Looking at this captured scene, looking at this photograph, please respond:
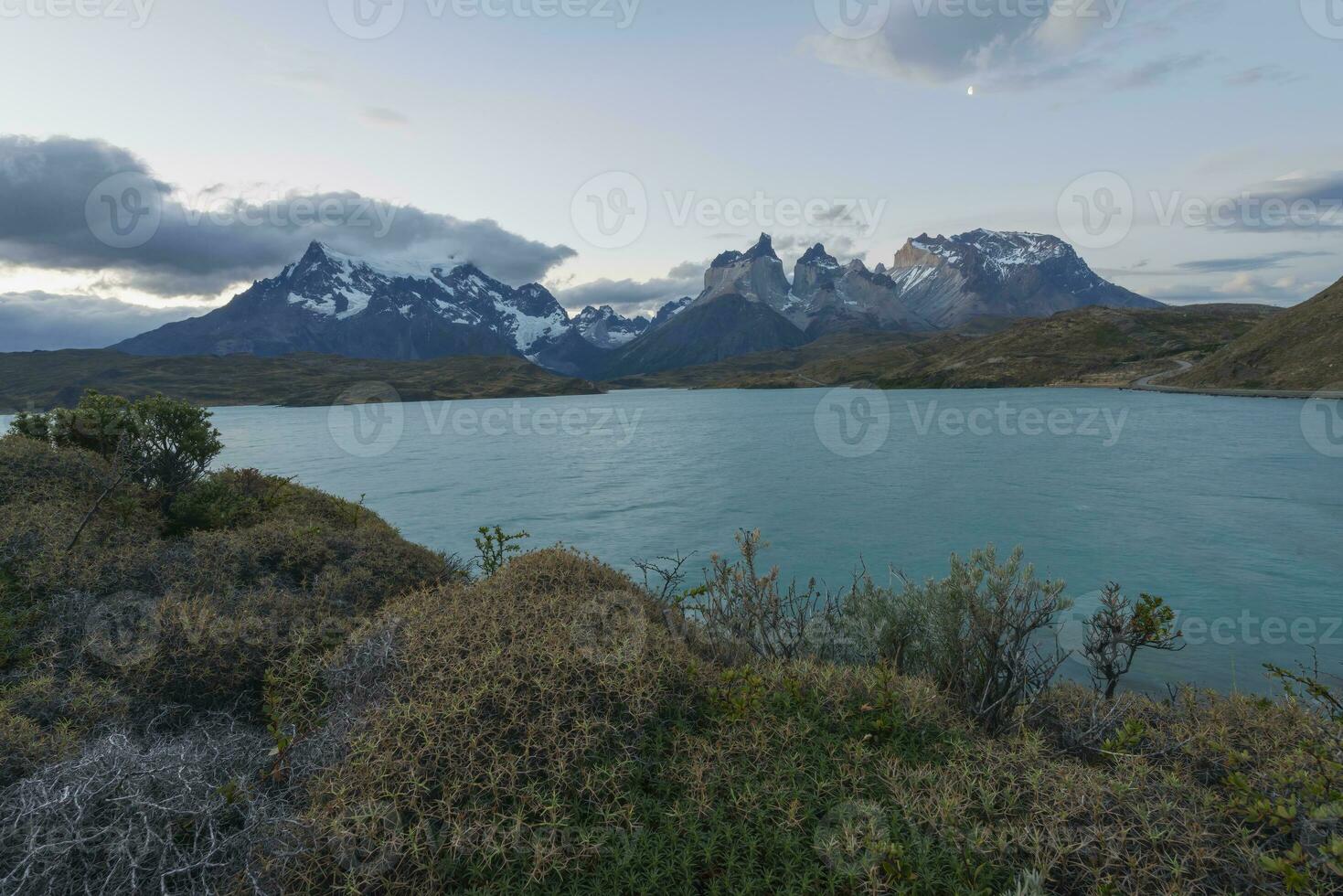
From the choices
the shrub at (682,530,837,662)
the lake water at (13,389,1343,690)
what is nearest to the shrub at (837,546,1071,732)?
the shrub at (682,530,837,662)

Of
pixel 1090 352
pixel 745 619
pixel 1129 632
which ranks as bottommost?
pixel 1129 632

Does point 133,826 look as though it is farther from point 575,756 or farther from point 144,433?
point 144,433

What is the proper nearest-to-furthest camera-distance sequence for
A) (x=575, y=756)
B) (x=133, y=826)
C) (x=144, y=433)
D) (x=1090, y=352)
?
1. (x=133, y=826)
2. (x=575, y=756)
3. (x=144, y=433)
4. (x=1090, y=352)

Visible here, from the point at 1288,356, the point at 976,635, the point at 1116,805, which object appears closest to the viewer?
the point at 1116,805

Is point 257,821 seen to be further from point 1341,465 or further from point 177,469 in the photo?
point 1341,465

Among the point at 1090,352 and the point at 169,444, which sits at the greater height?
the point at 1090,352

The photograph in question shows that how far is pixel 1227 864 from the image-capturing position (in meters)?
4.59

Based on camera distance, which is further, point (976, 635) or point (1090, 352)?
point (1090, 352)

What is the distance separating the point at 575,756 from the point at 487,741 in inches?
32.7

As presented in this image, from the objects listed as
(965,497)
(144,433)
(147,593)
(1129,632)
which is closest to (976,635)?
(1129,632)

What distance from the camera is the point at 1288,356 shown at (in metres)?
114

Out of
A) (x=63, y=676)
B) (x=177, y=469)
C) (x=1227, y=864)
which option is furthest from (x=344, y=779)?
(x=177, y=469)

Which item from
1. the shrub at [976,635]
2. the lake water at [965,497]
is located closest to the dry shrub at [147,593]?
the shrub at [976,635]

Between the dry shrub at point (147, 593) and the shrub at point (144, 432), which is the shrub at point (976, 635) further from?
the shrub at point (144, 432)
